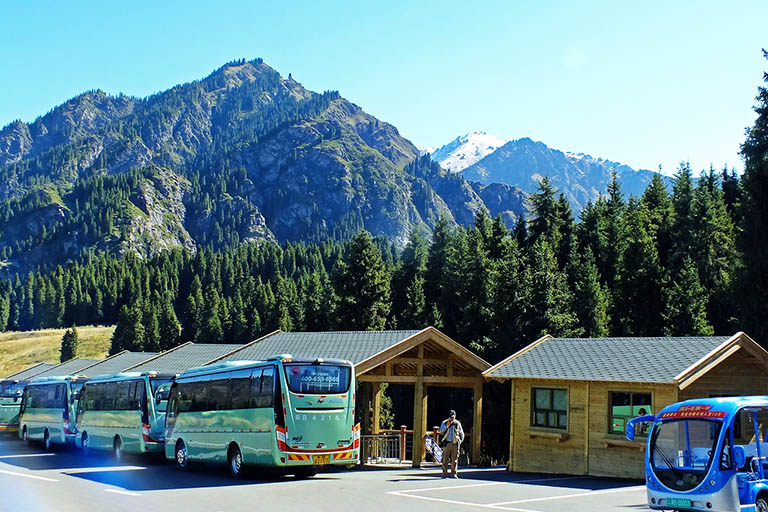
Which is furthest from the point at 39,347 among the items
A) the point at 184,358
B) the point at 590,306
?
the point at 590,306

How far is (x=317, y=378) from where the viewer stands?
837 inches

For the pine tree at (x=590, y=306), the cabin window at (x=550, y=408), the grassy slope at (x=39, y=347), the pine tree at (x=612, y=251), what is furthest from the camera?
the grassy slope at (x=39, y=347)

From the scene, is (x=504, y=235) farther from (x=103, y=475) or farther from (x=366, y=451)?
(x=103, y=475)

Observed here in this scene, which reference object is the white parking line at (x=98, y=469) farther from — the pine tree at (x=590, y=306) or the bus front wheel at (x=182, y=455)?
the pine tree at (x=590, y=306)

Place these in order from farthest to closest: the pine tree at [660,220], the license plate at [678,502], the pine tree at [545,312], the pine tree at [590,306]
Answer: the pine tree at [660,220] < the pine tree at [590,306] < the pine tree at [545,312] < the license plate at [678,502]

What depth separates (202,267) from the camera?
189125mm

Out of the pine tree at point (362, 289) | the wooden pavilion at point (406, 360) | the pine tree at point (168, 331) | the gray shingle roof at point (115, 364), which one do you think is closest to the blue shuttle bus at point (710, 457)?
the wooden pavilion at point (406, 360)

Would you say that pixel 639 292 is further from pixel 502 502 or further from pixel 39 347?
pixel 39 347

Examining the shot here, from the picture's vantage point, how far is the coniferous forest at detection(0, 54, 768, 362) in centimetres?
4329

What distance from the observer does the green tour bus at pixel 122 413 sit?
2764 centimetres

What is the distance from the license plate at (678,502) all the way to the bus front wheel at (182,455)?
630 inches

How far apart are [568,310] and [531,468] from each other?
29273 mm

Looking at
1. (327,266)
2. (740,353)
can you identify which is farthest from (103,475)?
(327,266)

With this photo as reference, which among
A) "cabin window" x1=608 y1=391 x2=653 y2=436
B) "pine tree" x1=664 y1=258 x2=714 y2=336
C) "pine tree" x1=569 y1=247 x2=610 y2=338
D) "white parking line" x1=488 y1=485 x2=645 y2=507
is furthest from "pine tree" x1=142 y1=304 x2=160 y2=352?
"white parking line" x1=488 y1=485 x2=645 y2=507
